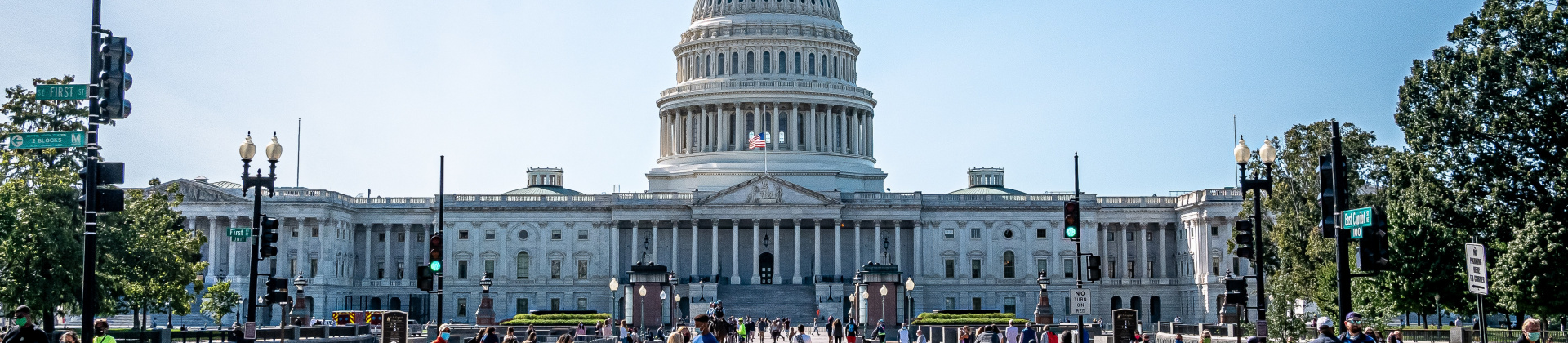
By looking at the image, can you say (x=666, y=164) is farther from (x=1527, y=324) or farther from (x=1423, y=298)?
(x=1527, y=324)

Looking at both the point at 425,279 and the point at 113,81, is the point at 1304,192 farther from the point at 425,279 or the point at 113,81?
the point at 113,81

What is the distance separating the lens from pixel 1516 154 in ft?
162

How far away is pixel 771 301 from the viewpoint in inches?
4267

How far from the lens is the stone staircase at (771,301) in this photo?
10581 centimetres

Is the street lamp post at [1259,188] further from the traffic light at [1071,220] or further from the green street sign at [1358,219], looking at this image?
the green street sign at [1358,219]

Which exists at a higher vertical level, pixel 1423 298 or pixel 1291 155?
pixel 1291 155

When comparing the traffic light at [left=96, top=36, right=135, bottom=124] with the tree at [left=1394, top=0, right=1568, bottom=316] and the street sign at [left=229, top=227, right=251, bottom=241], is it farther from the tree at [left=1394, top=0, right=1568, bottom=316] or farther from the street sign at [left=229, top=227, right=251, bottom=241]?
the tree at [left=1394, top=0, right=1568, bottom=316]

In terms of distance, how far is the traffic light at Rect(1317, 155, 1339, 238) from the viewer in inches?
1125

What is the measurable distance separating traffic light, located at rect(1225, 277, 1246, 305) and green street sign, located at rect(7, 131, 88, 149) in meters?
24.3

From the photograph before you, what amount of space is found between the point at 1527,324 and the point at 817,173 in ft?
328

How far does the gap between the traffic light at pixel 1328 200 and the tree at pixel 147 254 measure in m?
45.5

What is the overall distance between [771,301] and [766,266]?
34.7ft

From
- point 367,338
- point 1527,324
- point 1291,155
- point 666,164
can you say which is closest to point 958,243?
point 666,164

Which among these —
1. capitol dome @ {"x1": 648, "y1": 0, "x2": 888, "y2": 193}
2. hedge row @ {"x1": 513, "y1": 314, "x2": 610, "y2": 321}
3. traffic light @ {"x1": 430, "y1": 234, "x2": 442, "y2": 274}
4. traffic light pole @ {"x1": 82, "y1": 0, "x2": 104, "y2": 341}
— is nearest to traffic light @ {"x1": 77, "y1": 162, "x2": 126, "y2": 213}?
traffic light pole @ {"x1": 82, "y1": 0, "x2": 104, "y2": 341}
